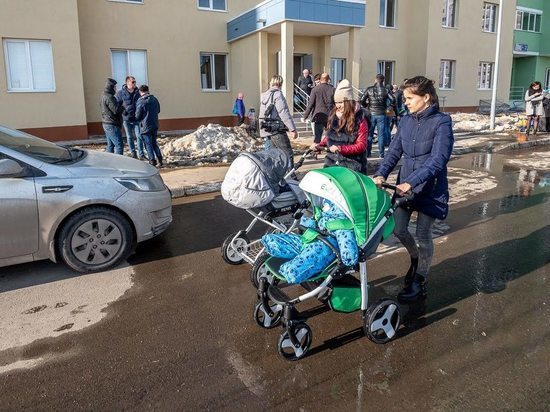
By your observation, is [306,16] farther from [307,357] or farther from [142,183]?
[307,357]

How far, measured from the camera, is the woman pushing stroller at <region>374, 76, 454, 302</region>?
12.6ft

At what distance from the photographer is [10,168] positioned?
4602 mm

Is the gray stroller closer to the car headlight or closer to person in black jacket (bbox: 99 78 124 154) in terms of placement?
the car headlight

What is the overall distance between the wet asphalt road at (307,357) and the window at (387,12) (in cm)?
2309

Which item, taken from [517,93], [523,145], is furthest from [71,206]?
[517,93]

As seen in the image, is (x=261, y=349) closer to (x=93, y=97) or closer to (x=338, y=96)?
(x=338, y=96)

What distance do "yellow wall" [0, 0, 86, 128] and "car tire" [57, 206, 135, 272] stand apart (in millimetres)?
12604

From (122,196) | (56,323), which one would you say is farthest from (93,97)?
(56,323)

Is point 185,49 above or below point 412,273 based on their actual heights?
above

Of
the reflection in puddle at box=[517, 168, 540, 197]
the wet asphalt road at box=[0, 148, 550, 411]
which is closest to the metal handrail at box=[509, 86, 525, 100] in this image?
the reflection in puddle at box=[517, 168, 540, 197]

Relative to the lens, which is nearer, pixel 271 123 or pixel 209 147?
pixel 271 123

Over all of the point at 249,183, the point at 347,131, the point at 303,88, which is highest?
the point at 303,88

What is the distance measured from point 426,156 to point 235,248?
2.34 meters

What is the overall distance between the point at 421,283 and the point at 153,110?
8126 millimetres
